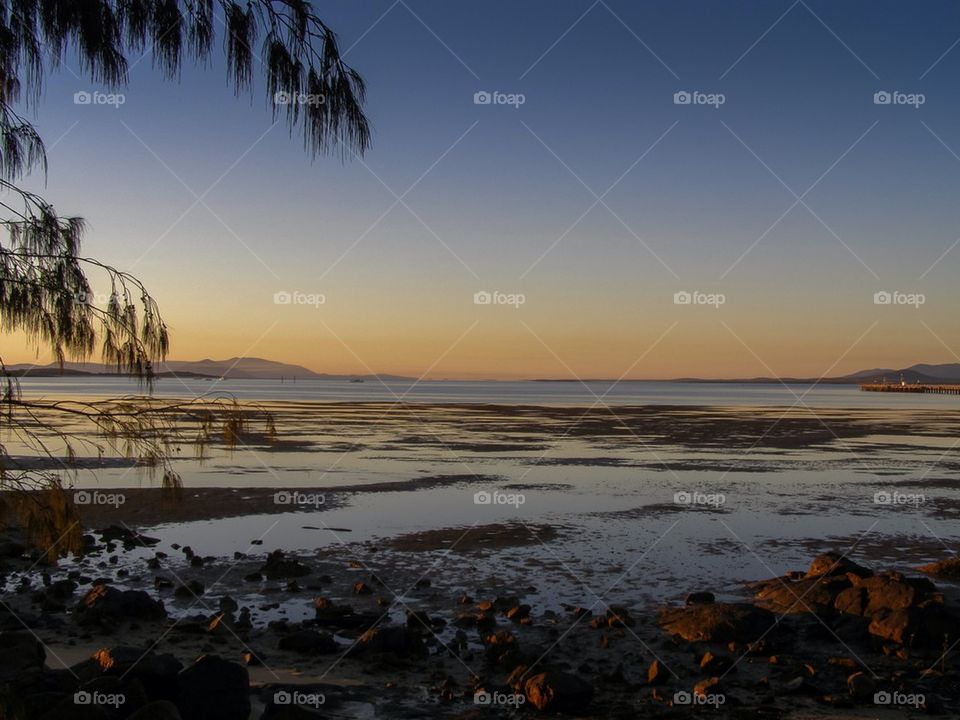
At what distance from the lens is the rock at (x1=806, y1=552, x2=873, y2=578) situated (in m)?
12.6

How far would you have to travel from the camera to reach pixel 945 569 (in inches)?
539

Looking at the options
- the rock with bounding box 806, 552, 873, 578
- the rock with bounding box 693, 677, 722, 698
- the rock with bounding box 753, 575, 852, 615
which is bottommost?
the rock with bounding box 693, 677, 722, 698

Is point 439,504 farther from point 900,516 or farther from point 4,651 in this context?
point 4,651

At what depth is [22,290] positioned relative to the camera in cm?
472

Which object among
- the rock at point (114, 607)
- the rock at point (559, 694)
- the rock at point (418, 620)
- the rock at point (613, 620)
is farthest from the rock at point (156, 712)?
the rock at point (613, 620)

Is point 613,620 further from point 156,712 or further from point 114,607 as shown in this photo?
point 114,607

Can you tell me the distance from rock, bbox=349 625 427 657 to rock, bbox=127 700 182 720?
3102 millimetres

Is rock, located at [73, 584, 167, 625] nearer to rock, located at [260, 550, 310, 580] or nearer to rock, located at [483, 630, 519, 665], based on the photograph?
rock, located at [260, 550, 310, 580]

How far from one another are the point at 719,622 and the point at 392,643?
13.8 feet

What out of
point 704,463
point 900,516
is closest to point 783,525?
point 900,516

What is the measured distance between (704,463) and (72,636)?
23.4m

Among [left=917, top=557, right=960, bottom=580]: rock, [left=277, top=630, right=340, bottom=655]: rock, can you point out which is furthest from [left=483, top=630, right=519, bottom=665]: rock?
[left=917, top=557, right=960, bottom=580]: rock

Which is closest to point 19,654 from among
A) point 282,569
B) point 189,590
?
point 189,590

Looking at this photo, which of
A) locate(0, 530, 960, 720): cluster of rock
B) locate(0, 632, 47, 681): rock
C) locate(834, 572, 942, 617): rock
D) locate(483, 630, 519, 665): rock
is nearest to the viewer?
locate(0, 530, 960, 720): cluster of rock
